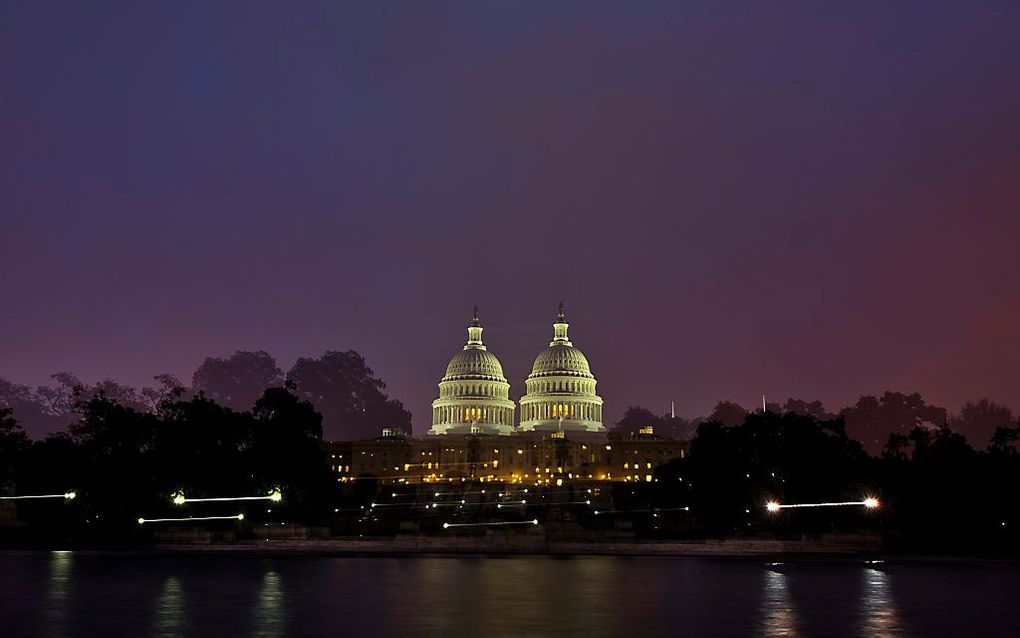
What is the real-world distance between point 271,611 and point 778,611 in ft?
47.7

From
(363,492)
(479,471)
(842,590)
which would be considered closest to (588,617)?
(842,590)

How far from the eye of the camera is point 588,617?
31062 millimetres

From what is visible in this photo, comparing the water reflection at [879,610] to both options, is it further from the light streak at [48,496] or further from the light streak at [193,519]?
the light streak at [48,496]

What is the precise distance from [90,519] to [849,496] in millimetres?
53052

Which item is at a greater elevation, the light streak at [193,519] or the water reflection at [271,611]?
the light streak at [193,519]

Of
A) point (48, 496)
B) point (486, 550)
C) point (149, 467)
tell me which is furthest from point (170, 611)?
point (48, 496)

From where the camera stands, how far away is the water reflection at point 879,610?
94.4 ft

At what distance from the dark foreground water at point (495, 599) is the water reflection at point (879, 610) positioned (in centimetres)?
7

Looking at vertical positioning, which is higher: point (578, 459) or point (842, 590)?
point (578, 459)

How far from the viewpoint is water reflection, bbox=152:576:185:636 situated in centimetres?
2775

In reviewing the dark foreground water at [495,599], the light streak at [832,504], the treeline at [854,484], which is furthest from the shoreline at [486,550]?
the light streak at [832,504]

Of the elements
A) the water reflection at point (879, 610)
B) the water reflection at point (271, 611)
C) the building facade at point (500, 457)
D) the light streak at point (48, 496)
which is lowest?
the water reflection at point (879, 610)

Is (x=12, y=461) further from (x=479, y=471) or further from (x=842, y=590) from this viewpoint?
(x=479, y=471)

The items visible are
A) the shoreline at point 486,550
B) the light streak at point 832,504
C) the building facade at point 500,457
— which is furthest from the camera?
the building facade at point 500,457
